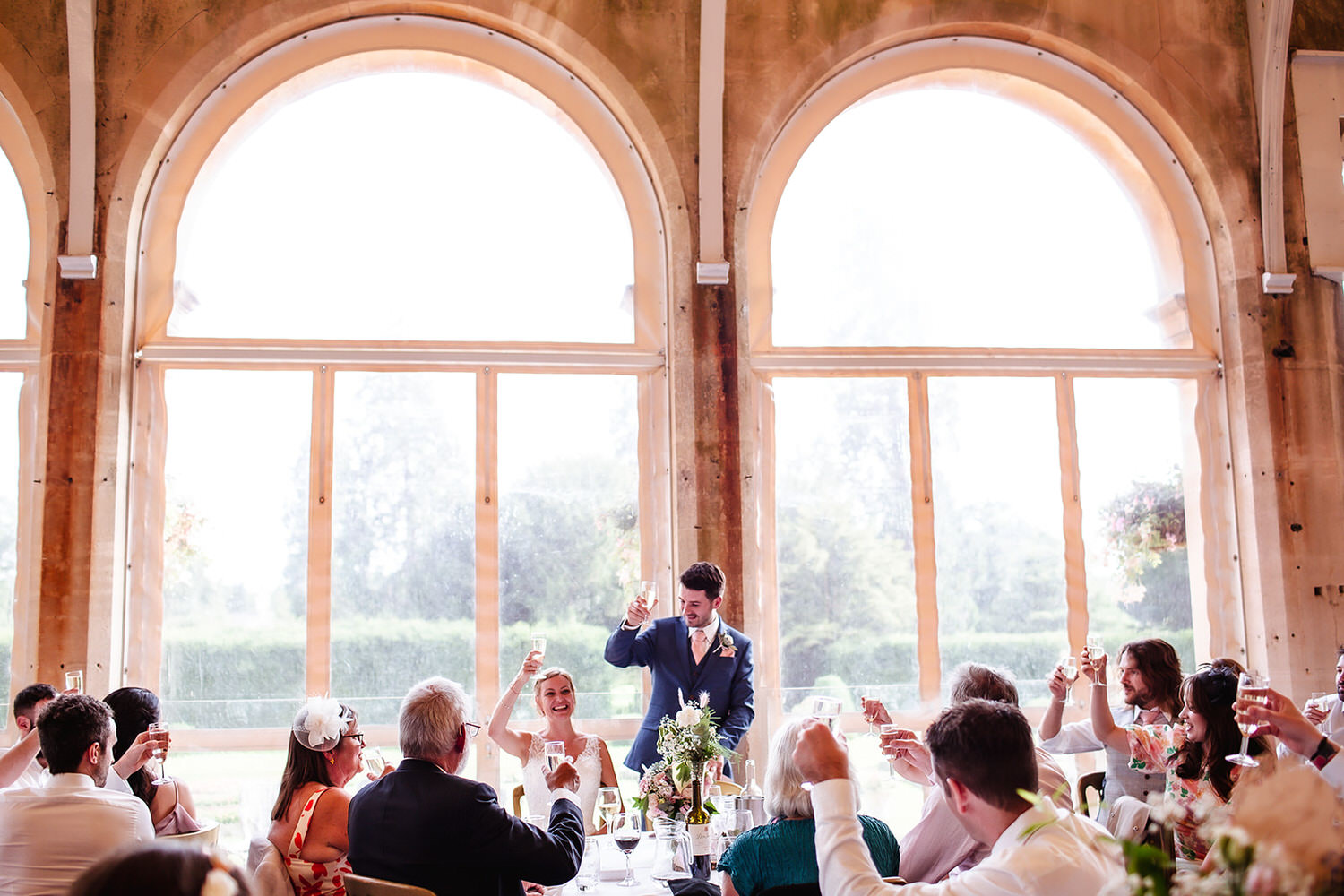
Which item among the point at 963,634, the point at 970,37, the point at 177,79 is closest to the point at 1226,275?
the point at 970,37

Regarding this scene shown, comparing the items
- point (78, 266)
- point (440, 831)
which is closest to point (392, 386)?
point (78, 266)

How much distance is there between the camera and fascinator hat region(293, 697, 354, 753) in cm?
340

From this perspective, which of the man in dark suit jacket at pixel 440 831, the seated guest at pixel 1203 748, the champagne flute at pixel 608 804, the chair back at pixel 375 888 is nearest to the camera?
the chair back at pixel 375 888

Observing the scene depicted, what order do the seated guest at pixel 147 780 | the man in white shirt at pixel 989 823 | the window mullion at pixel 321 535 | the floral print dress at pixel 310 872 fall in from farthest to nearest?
the window mullion at pixel 321 535 → the seated guest at pixel 147 780 → the floral print dress at pixel 310 872 → the man in white shirt at pixel 989 823

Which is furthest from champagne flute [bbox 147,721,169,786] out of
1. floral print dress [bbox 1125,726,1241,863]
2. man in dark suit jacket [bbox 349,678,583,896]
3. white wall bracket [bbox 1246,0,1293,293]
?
white wall bracket [bbox 1246,0,1293,293]

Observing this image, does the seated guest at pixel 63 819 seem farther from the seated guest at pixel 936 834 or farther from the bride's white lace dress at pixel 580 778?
the seated guest at pixel 936 834

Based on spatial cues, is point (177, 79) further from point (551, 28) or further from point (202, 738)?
point (202, 738)

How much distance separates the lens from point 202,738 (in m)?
6.02

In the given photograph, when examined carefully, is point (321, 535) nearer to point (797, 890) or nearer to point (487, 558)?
point (487, 558)

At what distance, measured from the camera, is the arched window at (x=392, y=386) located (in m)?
6.19

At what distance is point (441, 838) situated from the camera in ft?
9.46

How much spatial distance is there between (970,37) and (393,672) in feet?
17.2

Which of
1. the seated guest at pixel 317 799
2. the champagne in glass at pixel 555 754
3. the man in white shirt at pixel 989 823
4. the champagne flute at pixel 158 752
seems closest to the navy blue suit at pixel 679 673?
the champagne in glass at pixel 555 754

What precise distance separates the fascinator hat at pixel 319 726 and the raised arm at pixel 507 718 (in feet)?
3.90
